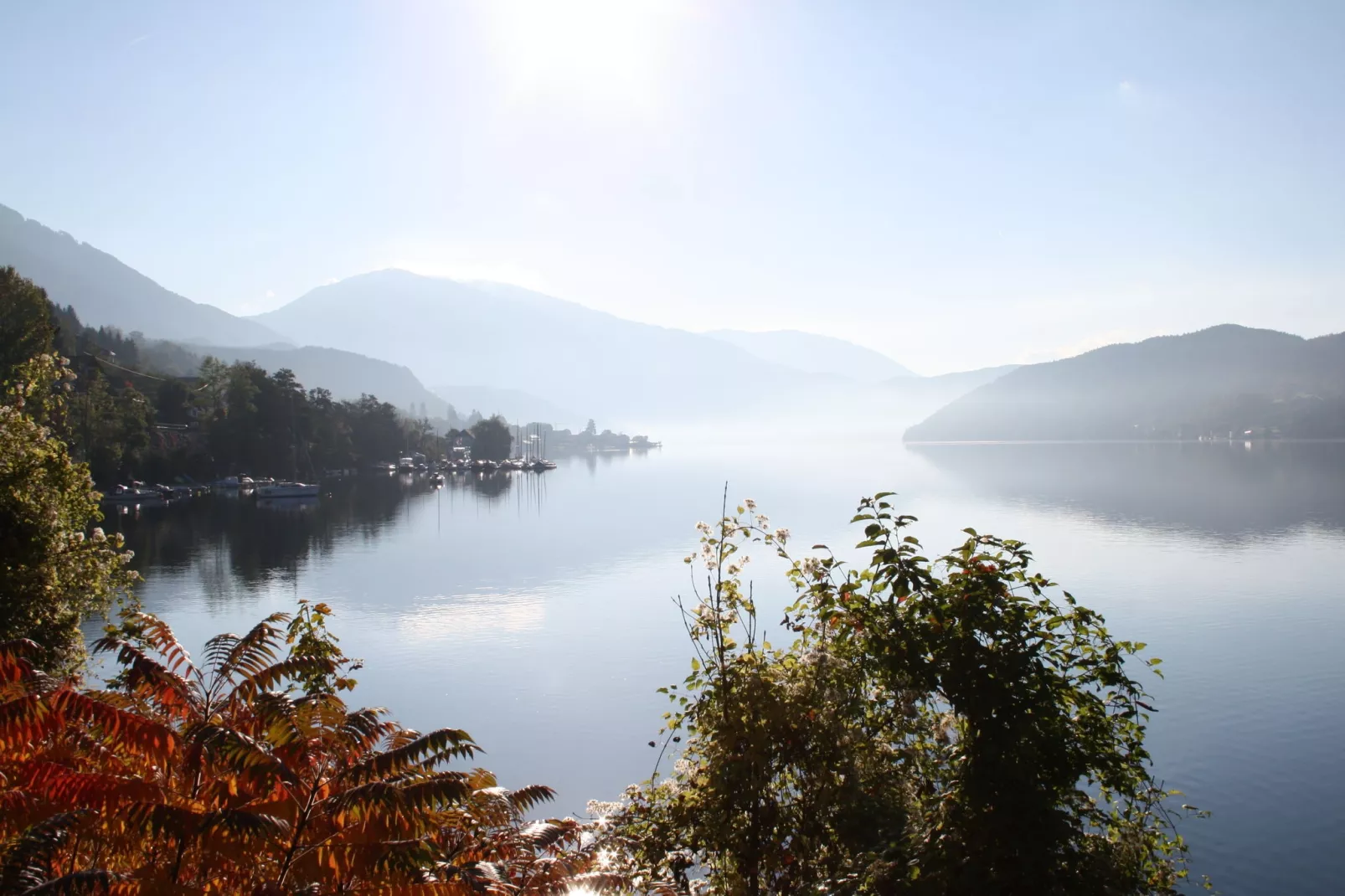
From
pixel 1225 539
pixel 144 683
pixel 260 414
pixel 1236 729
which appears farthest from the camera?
pixel 260 414

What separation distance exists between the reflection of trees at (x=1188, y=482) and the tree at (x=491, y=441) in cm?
7771

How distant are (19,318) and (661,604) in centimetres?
4881

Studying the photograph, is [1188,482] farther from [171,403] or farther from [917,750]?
[171,403]

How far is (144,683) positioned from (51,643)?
7658 millimetres

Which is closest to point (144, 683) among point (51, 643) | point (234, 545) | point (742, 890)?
point (742, 890)

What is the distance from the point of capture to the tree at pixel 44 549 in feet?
37.4

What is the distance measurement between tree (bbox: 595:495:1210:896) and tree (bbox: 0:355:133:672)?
9156 mm

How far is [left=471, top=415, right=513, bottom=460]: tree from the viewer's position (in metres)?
159

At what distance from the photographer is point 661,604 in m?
31.2

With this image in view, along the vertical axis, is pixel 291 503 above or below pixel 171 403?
below

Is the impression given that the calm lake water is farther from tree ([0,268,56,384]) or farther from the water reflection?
tree ([0,268,56,384])

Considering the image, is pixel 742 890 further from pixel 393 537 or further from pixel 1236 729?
pixel 393 537

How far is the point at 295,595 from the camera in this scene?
109ft

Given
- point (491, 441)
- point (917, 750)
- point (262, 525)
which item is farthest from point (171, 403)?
point (917, 750)
